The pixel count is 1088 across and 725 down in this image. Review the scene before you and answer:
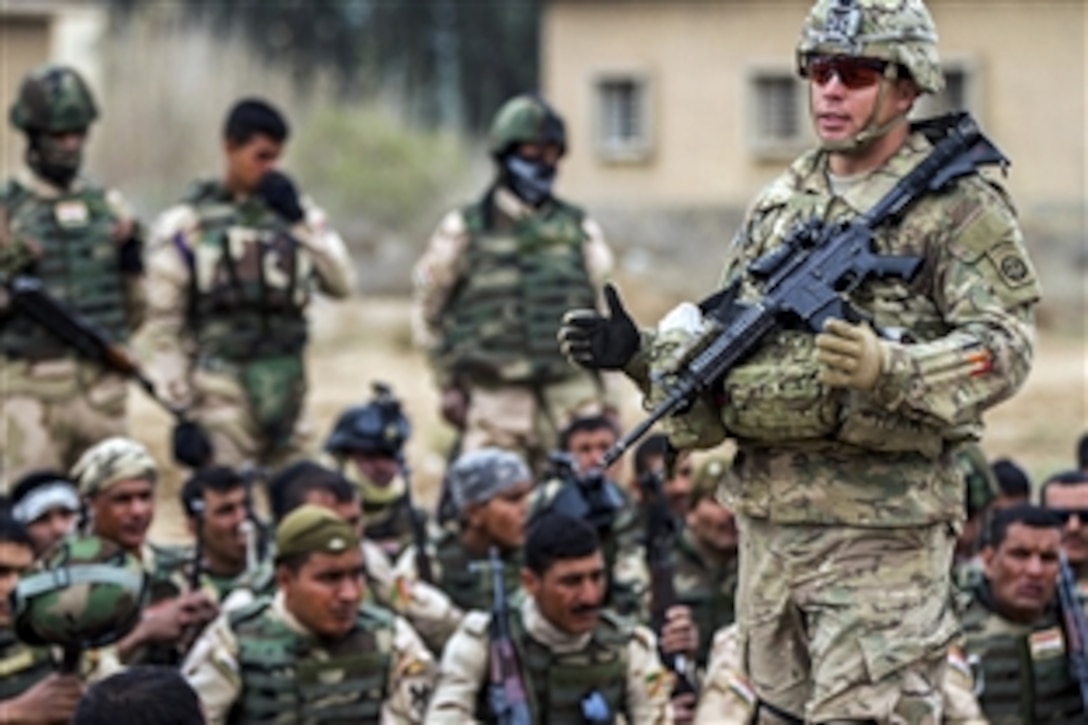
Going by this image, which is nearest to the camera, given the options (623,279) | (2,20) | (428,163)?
(2,20)

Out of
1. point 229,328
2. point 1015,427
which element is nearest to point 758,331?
point 229,328

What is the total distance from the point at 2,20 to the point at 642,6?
720 centimetres

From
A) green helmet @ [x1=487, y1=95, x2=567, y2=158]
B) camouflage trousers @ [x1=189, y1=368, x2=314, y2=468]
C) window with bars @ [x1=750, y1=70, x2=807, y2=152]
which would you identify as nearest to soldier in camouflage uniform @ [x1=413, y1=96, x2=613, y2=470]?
green helmet @ [x1=487, y1=95, x2=567, y2=158]

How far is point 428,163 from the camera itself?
2852cm

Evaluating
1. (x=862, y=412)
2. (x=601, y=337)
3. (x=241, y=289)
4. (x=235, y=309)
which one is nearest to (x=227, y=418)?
(x=235, y=309)

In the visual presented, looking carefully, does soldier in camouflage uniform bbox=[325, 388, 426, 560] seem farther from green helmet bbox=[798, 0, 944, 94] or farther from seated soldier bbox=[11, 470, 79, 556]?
green helmet bbox=[798, 0, 944, 94]

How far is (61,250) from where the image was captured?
10992 millimetres

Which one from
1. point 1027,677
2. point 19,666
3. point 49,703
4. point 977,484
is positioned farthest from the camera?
point 977,484

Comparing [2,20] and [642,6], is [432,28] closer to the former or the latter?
[642,6]

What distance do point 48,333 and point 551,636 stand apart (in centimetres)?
369

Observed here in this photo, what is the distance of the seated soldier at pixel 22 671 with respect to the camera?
7672mm

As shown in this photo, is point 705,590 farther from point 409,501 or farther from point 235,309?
point 235,309

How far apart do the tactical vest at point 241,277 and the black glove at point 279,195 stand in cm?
4

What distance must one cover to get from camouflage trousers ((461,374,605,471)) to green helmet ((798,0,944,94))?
5094mm
